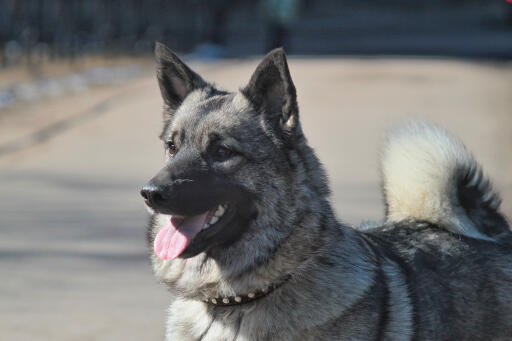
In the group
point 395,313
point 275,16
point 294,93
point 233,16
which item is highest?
point 294,93

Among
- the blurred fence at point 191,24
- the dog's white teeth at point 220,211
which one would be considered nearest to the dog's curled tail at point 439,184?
the dog's white teeth at point 220,211

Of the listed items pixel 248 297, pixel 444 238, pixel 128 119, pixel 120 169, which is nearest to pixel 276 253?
pixel 248 297

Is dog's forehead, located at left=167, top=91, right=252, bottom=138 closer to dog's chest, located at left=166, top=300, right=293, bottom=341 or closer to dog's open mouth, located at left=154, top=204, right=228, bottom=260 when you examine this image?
dog's open mouth, located at left=154, top=204, right=228, bottom=260

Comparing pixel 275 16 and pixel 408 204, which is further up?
pixel 408 204

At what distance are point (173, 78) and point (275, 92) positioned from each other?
529 mm

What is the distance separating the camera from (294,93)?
3.66 m

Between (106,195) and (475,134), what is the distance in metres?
6.07

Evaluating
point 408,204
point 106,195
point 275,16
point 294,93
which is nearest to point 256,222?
point 294,93

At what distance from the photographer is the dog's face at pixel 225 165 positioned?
3504mm

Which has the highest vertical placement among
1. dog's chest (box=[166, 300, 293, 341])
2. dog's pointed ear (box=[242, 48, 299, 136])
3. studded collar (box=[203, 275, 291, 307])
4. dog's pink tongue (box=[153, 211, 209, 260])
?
dog's pointed ear (box=[242, 48, 299, 136])

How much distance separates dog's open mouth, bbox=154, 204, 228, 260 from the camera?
3547 millimetres

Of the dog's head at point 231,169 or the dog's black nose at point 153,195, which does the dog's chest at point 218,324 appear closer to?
the dog's head at point 231,169

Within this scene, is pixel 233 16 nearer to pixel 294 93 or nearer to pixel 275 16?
pixel 275 16

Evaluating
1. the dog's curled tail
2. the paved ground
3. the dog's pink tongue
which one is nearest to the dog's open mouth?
the dog's pink tongue
